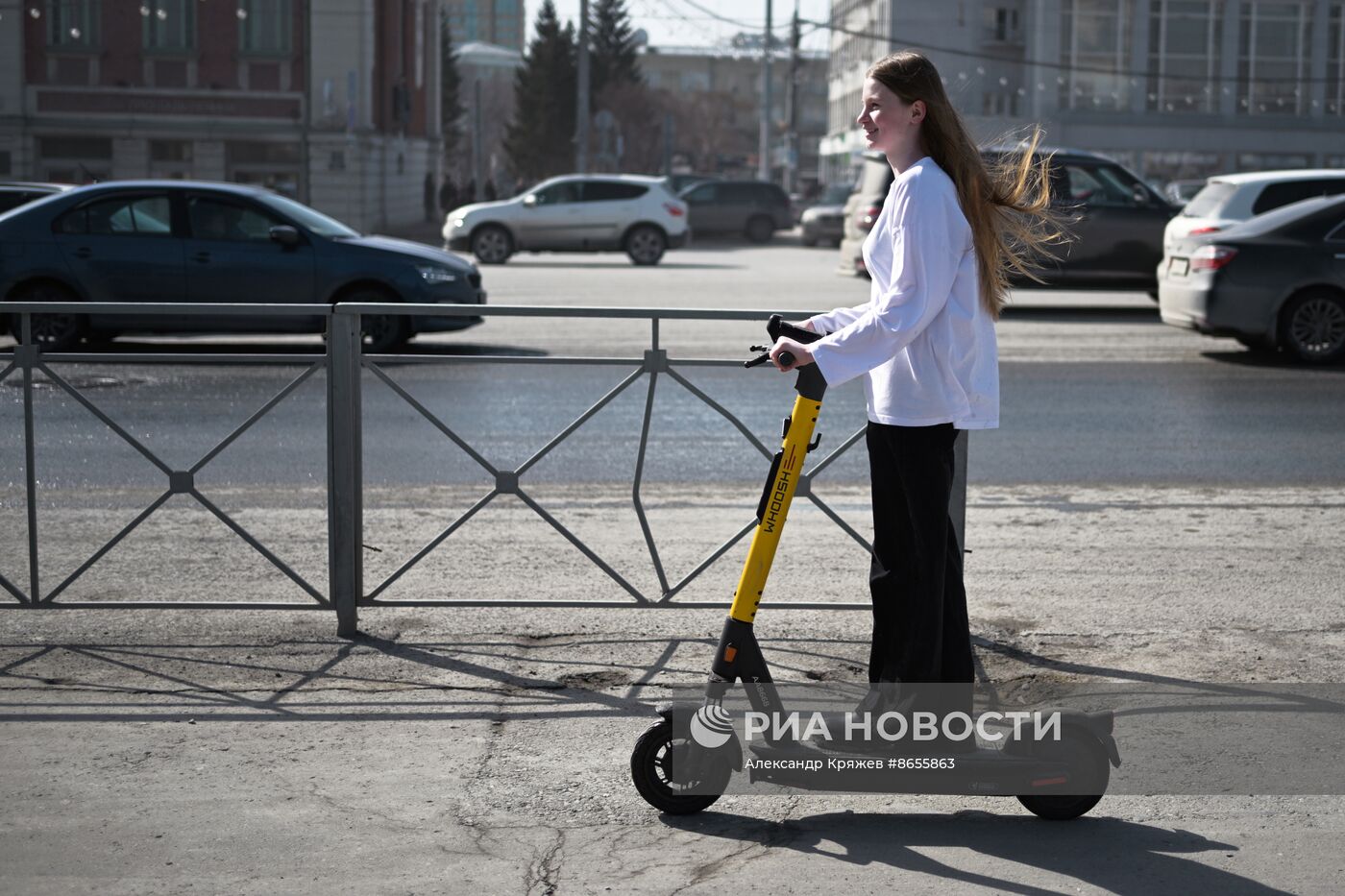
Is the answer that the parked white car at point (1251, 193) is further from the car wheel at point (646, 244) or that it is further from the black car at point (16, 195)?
the car wheel at point (646, 244)

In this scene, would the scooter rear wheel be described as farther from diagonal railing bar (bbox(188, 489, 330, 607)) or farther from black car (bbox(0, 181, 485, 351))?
black car (bbox(0, 181, 485, 351))

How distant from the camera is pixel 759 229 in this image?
4144cm

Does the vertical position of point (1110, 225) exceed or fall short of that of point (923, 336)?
it exceeds it

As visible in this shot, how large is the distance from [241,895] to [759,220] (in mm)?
38770

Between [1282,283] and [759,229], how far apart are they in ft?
93.3

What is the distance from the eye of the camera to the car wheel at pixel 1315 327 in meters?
13.5

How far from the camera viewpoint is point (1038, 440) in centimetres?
986

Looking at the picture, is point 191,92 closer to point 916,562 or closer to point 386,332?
point 386,332

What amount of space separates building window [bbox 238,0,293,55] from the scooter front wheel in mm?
43657

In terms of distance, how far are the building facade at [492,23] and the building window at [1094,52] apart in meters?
99.5

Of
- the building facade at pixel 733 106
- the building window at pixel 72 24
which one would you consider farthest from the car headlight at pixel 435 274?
the building facade at pixel 733 106

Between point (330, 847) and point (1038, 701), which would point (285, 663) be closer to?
point (330, 847)

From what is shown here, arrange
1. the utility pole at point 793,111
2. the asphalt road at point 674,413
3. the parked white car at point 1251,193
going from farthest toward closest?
the utility pole at point 793,111, the parked white car at point 1251,193, the asphalt road at point 674,413

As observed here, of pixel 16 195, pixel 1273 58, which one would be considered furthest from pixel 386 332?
pixel 1273 58
